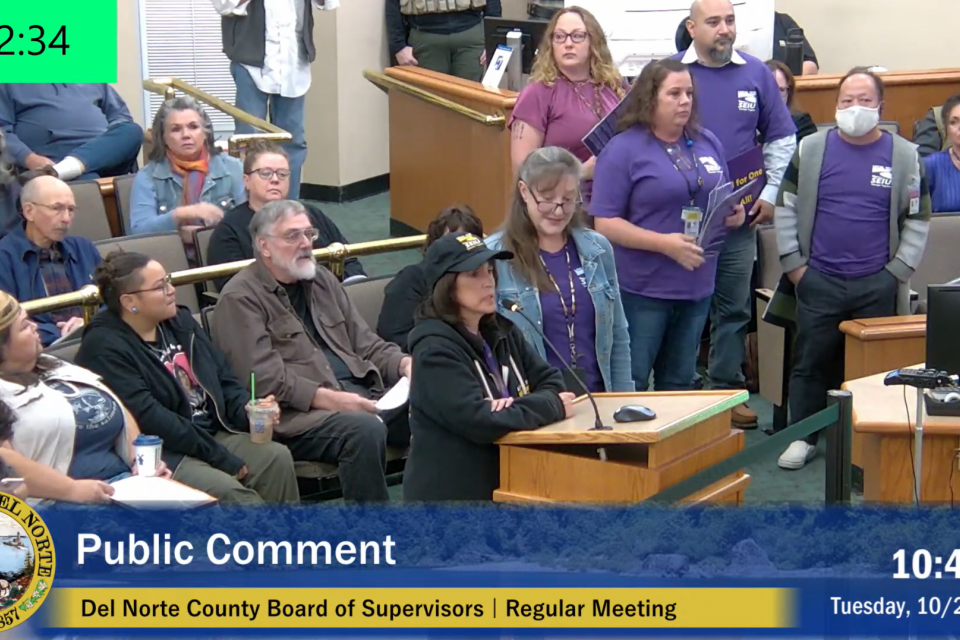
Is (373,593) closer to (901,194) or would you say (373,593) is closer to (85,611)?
(85,611)

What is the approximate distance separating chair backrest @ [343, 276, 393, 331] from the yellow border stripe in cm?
199

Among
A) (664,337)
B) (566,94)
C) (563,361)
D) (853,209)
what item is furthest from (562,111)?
(563,361)

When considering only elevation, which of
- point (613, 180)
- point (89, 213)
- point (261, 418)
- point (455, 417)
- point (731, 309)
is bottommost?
point (261, 418)

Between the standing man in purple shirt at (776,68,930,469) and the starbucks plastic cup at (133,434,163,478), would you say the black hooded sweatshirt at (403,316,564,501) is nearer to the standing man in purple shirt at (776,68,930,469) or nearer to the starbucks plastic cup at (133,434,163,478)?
the starbucks plastic cup at (133,434,163,478)

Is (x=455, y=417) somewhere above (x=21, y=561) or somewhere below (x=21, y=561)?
above

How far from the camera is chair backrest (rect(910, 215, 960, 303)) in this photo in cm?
602

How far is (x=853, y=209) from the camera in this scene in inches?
208

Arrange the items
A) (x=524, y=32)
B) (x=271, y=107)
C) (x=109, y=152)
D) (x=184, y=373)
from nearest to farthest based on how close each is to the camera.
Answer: (x=184, y=373)
(x=109, y=152)
(x=524, y=32)
(x=271, y=107)

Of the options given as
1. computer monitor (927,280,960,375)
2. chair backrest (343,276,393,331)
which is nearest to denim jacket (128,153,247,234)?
chair backrest (343,276,393,331)

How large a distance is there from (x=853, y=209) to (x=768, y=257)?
31.6 inches

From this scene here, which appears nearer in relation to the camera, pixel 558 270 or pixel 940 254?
pixel 558 270

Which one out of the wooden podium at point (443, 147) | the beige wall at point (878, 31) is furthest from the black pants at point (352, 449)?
the beige wall at point (878, 31)

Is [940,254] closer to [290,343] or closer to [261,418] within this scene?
[290,343]

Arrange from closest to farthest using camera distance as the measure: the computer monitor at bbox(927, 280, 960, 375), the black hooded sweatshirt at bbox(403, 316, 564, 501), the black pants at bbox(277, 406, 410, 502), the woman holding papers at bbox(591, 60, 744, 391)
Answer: the black hooded sweatshirt at bbox(403, 316, 564, 501) → the computer monitor at bbox(927, 280, 960, 375) → the black pants at bbox(277, 406, 410, 502) → the woman holding papers at bbox(591, 60, 744, 391)
